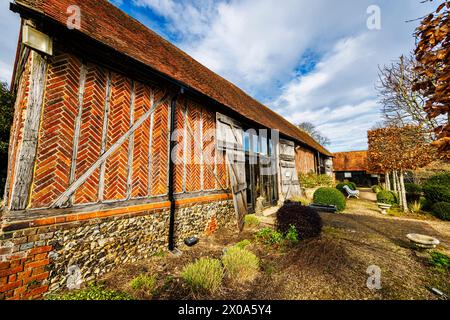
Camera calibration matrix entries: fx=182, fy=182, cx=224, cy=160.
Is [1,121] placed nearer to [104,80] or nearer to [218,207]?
[104,80]

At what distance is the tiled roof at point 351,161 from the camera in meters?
25.5

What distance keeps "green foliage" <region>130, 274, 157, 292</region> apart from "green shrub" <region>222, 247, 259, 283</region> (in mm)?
1354

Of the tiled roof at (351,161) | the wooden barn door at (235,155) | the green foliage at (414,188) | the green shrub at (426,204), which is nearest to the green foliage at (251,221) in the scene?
the wooden barn door at (235,155)

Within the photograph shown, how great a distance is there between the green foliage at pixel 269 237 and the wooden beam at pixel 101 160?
14.3 ft

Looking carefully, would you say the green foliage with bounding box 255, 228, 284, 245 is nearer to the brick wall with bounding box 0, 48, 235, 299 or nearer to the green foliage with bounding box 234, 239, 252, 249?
the green foliage with bounding box 234, 239, 252, 249

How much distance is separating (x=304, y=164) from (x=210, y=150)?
10.4m

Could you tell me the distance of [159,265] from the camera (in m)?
3.97

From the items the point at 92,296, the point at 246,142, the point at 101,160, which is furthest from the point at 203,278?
the point at 246,142

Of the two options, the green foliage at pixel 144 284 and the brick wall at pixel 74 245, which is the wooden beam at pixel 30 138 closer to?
the brick wall at pixel 74 245

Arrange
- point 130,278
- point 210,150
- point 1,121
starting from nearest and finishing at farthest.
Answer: point 130,278 < point 210,150 < point 1,121

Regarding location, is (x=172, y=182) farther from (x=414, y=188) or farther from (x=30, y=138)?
(x=414, y=188)

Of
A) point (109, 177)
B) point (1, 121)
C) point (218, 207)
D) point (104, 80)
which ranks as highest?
point (1, 121)

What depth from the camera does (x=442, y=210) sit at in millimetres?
7957
